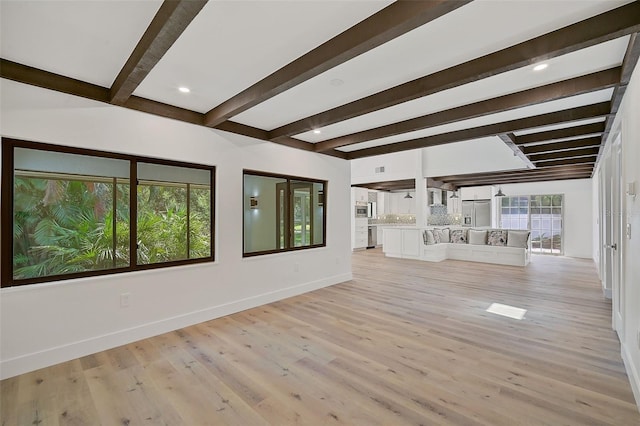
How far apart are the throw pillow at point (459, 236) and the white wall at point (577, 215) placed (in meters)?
3.86

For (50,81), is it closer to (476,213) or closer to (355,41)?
(355,41)

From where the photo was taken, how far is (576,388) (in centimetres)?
236

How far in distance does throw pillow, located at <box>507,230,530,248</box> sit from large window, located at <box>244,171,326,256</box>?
563 cm

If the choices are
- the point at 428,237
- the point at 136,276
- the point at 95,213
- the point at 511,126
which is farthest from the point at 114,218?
the point at 428,237

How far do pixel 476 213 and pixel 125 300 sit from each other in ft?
41.4

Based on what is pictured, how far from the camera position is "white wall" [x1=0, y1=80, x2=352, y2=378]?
2664mm

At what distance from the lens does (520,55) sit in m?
2.29

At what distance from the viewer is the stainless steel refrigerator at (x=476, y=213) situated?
12.2 meters

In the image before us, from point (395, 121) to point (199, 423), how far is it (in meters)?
3.87

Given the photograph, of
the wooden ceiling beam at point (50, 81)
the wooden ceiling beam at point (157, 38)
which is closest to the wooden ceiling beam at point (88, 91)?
the wooden ceiling beam at point (50, 81)

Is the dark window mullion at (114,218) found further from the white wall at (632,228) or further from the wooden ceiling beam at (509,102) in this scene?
the white wall at (632,228)

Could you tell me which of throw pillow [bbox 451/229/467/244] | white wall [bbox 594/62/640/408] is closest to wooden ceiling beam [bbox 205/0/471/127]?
white wall [bbox 594/62/640/408]

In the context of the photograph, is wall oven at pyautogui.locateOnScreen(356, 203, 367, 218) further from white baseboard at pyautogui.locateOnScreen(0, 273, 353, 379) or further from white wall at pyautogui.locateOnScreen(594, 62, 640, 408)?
white wall at pyautogui.locateOnScreen(594, 62, 640, 408)

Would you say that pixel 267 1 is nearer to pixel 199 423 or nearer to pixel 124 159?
pixel 124 159
